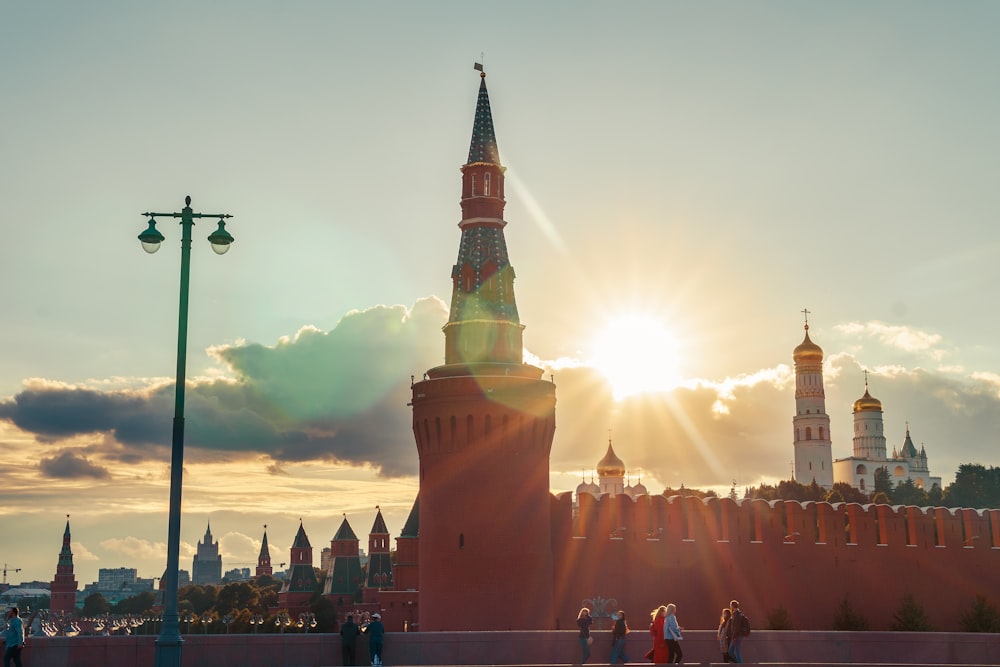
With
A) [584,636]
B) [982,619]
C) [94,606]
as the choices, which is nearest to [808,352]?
[982,619]

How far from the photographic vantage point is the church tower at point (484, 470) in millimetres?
38906

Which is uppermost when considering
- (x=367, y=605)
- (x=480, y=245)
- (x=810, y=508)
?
(x=480, y=245)

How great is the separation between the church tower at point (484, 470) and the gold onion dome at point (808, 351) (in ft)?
275

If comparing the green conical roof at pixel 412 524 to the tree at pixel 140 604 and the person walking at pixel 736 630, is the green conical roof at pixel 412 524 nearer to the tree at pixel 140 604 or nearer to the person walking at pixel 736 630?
the person walking at pixel 736 630

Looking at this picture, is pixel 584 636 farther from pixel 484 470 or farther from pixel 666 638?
pixel 484 470

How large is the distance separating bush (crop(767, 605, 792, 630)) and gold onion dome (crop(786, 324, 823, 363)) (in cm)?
7844

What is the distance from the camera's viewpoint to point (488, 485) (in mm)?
39250

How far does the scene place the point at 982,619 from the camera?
44938 mm

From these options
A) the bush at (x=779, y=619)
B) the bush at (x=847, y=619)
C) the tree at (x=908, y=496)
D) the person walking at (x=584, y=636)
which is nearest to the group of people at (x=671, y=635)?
the person walking at (x=584, y=636)

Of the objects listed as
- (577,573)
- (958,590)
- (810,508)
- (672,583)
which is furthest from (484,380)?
(958,590)

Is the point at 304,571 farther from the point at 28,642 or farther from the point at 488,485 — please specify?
the point at 28,642

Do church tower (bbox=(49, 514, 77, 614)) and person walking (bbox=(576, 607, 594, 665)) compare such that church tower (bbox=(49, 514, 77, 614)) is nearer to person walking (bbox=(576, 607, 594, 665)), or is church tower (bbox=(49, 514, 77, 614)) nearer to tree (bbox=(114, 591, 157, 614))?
tree (bbox=(114, 591, 157, 614))

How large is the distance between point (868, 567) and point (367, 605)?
44.9 metres

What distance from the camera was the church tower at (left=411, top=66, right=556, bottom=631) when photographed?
3891 cm
